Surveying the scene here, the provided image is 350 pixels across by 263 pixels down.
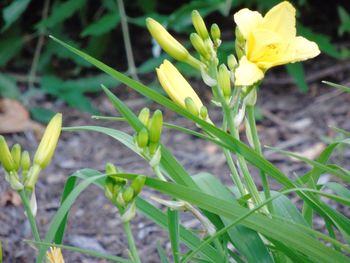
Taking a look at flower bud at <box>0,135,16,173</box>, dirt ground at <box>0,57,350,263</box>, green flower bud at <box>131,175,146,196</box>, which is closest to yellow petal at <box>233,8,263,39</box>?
green flower bud at <box>131,175,146,196</box>

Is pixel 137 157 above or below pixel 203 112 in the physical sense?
below

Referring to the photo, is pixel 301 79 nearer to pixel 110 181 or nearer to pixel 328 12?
pixel 328 12

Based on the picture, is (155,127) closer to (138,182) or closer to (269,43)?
(138,182)

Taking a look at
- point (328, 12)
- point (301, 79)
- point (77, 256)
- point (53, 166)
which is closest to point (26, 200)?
point (77, 256)

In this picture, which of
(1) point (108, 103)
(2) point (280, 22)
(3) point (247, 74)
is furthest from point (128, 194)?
(1) point (108, 103)

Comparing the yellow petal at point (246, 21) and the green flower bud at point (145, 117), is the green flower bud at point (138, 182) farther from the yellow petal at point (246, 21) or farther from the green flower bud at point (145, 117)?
the yellow petal at point (246, 21)

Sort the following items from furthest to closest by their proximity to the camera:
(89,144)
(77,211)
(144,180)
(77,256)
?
(89,144), (77,211), (77,256), (144,180)
